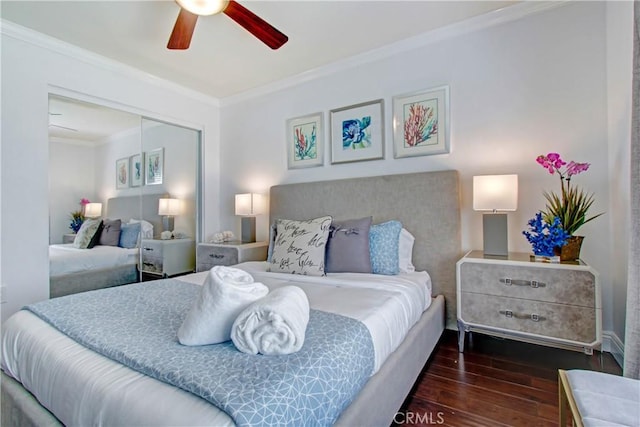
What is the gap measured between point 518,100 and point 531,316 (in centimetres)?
158

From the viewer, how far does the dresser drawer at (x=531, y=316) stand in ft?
5.69

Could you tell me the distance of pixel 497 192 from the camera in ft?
6.89

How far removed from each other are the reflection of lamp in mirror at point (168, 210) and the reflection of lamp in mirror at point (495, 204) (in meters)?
3.18

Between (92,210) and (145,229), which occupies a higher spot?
(92,210)

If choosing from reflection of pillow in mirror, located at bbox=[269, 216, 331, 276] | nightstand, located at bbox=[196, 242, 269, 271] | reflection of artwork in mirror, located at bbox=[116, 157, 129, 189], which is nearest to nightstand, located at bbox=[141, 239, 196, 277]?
nightstand, located at bbox=[196, 242, 269, 271]

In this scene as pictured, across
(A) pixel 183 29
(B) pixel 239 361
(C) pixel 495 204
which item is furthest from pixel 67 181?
(C) pixel 495 204

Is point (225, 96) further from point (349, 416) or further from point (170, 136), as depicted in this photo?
point (349, 416)

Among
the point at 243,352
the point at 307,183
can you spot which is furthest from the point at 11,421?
the point at 307,183

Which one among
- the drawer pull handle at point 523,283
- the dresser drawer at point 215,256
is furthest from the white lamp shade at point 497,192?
the dresser drawer at point 215,256

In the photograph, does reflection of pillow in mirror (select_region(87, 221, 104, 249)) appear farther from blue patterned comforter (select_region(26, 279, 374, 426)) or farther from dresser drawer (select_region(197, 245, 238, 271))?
blue patterned comforter (select_region(26, 279, 374, 426))

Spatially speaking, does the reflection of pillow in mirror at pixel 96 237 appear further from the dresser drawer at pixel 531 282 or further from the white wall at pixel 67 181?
the dresser drawer at pixel 531 282

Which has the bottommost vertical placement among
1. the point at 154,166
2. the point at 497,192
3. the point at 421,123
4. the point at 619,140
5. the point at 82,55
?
the point at 497,192

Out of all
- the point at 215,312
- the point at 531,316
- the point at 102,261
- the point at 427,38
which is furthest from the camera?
the point at 102,261

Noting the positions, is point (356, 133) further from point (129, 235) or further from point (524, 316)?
point (129, 235)
